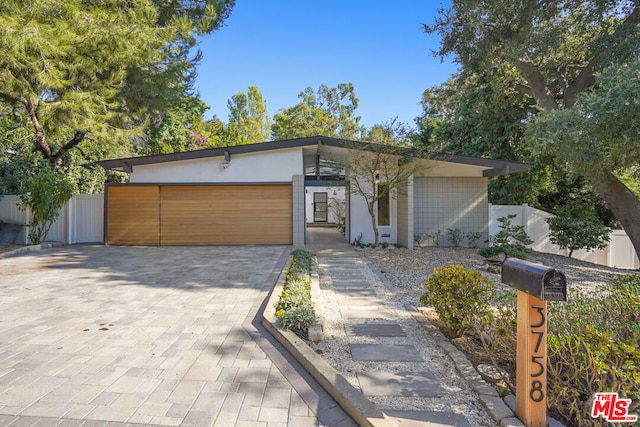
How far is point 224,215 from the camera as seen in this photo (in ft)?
34.5

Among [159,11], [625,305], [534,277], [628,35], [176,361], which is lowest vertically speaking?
[176,361]

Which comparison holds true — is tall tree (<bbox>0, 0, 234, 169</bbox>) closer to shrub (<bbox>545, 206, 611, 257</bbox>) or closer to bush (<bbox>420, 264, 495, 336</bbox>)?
bush (<bbox>420, 264, 495, 336</bbox>)

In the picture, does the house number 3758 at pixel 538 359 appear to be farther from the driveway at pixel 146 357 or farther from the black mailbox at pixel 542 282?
the driveway at pixel 146 357

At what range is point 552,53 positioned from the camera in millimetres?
8695

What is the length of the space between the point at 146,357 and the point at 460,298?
9.66 feet

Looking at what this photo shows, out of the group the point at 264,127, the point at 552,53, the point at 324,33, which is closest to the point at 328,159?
the point at 324,33

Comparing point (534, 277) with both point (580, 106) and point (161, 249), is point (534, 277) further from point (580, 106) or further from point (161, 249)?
point (161, 249)

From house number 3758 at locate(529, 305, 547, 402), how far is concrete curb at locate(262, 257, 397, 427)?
834 millimetres

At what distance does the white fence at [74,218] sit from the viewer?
10461 millimetres

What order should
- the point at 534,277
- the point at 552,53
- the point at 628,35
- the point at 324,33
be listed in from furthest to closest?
1. the point at 324,33
2. the point at 552,53
3. the point at 628,35
4. the point at 534,277

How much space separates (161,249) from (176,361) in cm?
774

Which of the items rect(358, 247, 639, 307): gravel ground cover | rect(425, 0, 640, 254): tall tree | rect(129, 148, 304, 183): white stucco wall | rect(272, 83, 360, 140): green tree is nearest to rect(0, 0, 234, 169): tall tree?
rect(129, 148, 304, 183): white stucco wall

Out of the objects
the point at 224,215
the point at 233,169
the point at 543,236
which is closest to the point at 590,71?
the point at 543,236

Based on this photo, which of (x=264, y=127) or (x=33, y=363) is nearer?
(x=33, y=363)
